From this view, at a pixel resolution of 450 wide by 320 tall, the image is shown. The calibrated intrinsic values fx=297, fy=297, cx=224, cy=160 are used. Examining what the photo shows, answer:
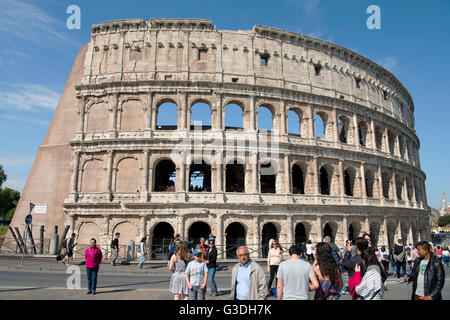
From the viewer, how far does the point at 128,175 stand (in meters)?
20.7

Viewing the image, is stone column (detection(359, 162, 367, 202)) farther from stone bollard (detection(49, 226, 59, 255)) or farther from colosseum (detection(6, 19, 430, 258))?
stone bollard (detection(49, 226, 59, 255))

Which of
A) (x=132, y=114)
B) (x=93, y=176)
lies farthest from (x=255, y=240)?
(x=132, y=114)

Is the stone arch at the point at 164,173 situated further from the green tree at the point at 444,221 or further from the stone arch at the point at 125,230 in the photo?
the green tree at the point at 444,221

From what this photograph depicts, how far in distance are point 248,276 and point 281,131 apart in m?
18.4

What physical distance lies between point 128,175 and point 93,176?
8.71 ft

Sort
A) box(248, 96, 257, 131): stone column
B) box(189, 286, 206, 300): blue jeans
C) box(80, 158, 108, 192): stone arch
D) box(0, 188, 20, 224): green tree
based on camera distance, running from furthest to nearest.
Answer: box(0, 188, 20, 224): green tree → box(248, 96, 257, 131): stone column → box(80, 158, 108, 192): stone arch → box(189, 286, 206, 300): blue jeans

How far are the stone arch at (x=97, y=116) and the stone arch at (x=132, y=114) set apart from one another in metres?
1.11

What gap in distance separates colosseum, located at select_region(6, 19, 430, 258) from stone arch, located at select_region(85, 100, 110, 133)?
0.08 m

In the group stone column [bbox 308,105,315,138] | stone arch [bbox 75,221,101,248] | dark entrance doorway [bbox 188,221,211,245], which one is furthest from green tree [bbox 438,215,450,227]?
stone arch [bbox 75,221,101,248]

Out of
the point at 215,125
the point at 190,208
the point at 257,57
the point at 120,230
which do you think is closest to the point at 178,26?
the point at 257,57

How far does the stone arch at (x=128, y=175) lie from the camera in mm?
20516

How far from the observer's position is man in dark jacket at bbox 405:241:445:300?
189 inches
